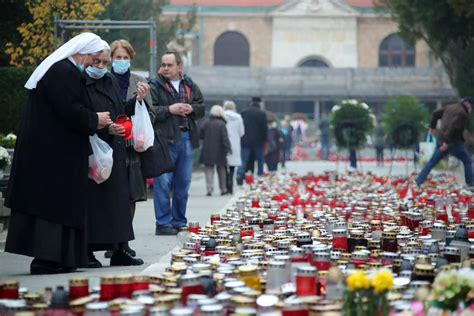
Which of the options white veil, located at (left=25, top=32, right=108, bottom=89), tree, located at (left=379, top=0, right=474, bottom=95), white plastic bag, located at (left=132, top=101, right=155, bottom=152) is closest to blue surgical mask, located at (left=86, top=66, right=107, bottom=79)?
white veil, located at (left=25, top=32, right=108, bottom=89)

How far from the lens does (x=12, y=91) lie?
17.7 metres

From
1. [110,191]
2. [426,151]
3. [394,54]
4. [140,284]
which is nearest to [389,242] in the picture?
[110,191]

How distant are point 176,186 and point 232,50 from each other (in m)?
64.7

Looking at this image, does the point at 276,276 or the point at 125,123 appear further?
the point at 125,123

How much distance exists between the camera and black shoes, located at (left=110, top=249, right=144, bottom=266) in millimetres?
10609

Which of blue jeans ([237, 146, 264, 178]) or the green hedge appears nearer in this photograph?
the green hedge

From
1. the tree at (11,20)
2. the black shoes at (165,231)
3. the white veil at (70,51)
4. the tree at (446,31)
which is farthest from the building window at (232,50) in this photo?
the white veil at (70,51)

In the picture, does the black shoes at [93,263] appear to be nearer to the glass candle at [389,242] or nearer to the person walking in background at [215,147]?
the glass candle at [389,242]

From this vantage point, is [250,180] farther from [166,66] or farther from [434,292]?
[434,292]

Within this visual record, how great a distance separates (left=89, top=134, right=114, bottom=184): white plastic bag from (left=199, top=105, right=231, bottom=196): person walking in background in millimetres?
12526

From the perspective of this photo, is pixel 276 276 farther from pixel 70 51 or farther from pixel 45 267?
pixel 70 51

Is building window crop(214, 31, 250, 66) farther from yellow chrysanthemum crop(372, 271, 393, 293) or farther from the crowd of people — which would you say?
yellow chrysanthemum crop(372, 271, 393, 293)

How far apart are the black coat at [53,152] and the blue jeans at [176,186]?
384 cm

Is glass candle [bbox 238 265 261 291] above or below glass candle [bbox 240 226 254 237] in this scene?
below
